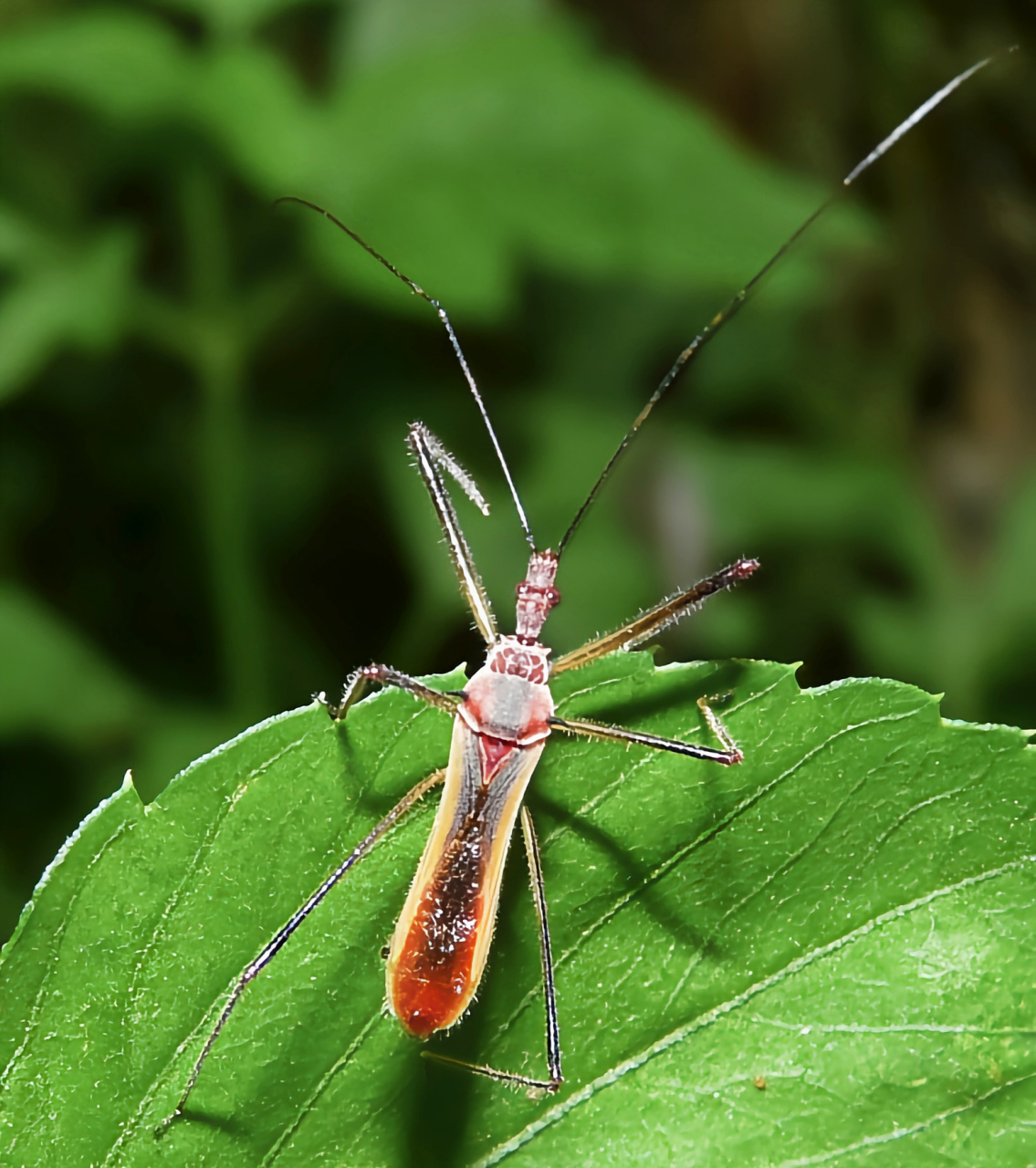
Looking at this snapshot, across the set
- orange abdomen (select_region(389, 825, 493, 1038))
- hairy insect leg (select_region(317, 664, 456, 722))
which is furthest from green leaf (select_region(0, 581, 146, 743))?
orange abdomen (select_region(389, 825, 493, 1038))

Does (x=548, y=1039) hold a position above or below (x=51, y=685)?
above

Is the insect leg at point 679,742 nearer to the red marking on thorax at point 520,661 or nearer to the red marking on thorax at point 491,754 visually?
the red marking on thorax at point 491,754

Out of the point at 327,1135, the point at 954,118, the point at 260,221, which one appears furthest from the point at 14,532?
the point at 954,118

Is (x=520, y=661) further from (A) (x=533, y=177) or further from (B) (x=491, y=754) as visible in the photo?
(A) (x=533, y=177)

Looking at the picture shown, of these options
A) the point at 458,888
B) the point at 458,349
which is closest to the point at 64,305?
the point at 458,349

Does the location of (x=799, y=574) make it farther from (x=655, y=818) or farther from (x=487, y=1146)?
(x=487, y=1146)

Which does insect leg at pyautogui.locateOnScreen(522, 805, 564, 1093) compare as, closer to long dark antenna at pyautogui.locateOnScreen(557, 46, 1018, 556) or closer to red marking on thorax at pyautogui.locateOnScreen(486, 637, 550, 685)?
red marking on thorax at pyautogui.locateOnScreen(486, 637, 550, 685)
